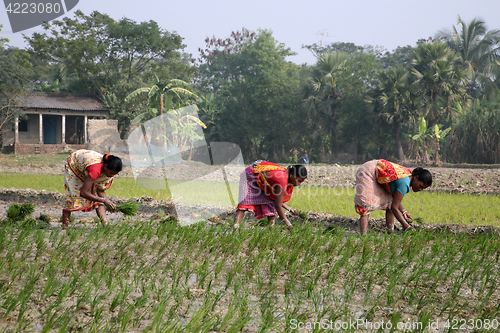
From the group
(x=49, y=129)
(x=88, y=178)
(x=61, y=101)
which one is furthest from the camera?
(x=49, y=129)

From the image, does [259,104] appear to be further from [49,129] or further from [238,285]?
[238,285]

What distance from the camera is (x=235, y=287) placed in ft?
8.47

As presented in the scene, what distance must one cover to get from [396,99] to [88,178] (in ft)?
61.5

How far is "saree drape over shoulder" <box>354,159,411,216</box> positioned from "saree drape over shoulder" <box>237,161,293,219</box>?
31.8 inches

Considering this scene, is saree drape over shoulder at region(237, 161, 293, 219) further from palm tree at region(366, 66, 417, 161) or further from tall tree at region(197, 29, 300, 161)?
tall tree at region(197, 29, 300, 161)

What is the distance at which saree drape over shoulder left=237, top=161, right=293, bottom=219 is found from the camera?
4.54m

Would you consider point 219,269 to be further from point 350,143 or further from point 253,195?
point 350,143

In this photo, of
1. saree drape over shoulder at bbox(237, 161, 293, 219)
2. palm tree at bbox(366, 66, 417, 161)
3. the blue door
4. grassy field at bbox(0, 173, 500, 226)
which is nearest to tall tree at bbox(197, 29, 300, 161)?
palm tree at bbox(366, 66, 417, 161)

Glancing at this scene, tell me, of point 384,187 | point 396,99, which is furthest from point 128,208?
point 396,99

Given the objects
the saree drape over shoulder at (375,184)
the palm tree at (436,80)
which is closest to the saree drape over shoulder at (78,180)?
the saree drape over shoulder at (375,184)

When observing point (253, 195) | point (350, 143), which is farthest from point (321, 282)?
point (350, 143)

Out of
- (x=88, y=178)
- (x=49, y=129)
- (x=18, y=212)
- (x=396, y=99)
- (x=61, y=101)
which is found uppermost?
(x=396, y=99)

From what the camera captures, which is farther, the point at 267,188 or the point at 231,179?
the point at 231,179

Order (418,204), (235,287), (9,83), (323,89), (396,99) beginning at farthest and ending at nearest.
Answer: (323,89)
(396,99)
(9,83)
(418,204)
(235,287)
